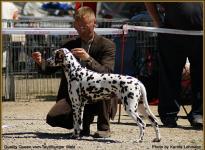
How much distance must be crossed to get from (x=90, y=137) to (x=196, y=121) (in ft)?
5.39

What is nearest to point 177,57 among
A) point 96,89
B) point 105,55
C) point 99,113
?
point 105,55

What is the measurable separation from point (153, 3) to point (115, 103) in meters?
1.78

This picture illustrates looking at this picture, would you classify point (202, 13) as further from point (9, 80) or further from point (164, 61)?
point (9, 80)

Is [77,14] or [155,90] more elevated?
[77,14]

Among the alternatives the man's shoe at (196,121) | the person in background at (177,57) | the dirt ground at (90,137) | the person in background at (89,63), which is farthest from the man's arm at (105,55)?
the man's shoe at (196,121)

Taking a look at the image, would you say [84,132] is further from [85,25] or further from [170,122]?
[170,122]

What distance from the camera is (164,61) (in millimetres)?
8289

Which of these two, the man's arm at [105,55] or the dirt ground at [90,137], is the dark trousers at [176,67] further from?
the man's arm at [105,55]

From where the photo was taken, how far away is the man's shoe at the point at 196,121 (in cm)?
797

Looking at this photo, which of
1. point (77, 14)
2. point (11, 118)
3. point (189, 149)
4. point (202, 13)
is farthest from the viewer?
point (11, 118)

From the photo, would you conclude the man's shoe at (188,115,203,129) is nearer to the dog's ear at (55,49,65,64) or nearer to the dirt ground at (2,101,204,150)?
the dirt ground at (2,101,204,150)

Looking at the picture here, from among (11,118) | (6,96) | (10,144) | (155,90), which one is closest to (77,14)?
(10,144)

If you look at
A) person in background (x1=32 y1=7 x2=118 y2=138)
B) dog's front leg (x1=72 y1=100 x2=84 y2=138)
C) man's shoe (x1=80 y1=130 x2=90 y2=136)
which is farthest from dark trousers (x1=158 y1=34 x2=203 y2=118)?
dog's front leg (x1=72 y1=100 x2=84 y2=138)

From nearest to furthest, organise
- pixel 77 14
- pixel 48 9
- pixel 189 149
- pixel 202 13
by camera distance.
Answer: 1. pixel 189 149
2. pixel 77 14
3. pixel 202 13
4. pixel 48 9
